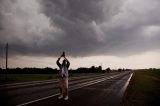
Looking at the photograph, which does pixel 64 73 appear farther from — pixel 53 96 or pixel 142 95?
pixel 142 95

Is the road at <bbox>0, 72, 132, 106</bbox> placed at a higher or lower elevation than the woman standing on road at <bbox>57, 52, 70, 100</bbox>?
lower

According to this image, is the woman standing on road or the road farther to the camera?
the woman standing on road

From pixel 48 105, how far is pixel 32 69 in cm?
Answer: 8899

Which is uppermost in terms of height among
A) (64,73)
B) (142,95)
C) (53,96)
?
(64,73)

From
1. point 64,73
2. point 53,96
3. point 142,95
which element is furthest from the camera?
point 142,95

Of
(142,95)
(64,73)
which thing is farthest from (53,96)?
(142,95)

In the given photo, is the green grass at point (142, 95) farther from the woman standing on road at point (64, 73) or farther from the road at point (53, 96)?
the woman standing on road at point (64, 73)

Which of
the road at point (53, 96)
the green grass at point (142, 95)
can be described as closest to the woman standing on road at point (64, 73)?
the road at point (53, 96)

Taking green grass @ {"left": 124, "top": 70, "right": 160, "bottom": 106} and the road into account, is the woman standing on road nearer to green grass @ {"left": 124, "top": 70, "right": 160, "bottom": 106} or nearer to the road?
the road

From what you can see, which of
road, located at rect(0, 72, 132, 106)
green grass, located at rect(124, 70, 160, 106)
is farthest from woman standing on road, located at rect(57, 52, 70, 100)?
green grass, located at rect(124, 70, 160, 106)

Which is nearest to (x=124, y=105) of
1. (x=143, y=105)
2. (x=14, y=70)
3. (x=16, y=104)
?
(x=143, y=105)

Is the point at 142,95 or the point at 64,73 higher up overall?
the point at 64,73

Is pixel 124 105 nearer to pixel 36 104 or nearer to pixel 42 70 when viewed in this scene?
pixel 36 104

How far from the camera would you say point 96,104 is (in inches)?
504
